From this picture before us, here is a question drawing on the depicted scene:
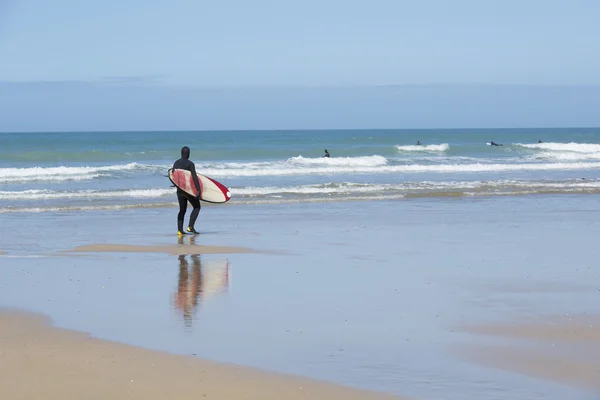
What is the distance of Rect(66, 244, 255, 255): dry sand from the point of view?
453 inches

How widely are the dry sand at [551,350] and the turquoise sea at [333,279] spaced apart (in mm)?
49

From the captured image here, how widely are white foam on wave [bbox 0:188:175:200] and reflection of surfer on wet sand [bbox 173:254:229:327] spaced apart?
10279 mm

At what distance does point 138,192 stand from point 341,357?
52.5 feet

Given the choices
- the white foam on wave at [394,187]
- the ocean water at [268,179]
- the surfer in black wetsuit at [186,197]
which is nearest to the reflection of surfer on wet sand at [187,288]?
the surfer in black wetsuit at [186,197]

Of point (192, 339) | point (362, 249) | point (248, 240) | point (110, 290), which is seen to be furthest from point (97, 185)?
point (192, 339)

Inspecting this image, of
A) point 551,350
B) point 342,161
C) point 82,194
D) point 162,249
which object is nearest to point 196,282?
point 162,249

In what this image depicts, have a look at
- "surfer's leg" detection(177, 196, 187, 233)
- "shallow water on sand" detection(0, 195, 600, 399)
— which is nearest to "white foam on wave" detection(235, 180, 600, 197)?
"shallow water on sand" detection(0, 195, 600, 399)

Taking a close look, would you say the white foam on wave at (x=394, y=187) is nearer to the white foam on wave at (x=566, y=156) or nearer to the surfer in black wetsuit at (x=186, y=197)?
the surfer in black wetsuit at (x=186, y=197)

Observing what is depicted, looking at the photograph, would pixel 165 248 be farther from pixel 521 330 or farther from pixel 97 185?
pixel 97 185

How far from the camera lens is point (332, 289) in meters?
8.58

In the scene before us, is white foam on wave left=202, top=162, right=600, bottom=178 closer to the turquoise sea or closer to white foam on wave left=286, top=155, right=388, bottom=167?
white foam on wave left=286, top=155, right=388, bottom=167

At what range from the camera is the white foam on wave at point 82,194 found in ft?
68.3

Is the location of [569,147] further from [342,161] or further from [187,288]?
[187,288]

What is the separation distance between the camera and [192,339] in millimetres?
6621
